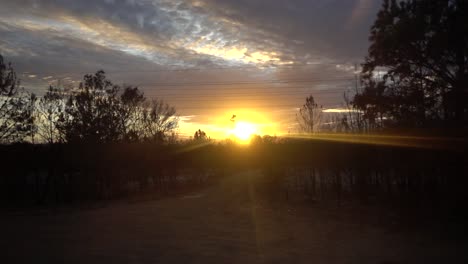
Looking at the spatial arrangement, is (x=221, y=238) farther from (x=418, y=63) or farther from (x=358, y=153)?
(x=418, y=63)

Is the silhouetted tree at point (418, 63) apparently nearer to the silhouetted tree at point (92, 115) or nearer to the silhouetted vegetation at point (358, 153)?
the silhouetted vegetation at point (358, 153)

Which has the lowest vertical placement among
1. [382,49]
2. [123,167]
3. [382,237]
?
[382,237]

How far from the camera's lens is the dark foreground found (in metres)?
10.7

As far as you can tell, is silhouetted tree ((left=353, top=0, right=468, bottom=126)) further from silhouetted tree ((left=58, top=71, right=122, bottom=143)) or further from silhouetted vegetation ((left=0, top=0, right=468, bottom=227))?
silhouetted tree ((left=58, top=71, right=122, bottom=143))

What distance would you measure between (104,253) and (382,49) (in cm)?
1913

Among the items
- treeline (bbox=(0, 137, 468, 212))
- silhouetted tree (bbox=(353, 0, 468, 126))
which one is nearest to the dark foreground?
treeline (bbox=(0, 137, 468, 212))

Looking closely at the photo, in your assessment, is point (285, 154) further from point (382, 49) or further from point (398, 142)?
point (382, 49)

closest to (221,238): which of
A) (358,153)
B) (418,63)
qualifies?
(358,153)

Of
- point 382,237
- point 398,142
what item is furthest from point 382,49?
point 382,237

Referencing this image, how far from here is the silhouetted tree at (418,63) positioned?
2069 cm

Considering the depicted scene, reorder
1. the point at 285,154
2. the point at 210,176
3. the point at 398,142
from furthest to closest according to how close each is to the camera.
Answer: the point at 210,176
the point at 285,154
the point at 398,142

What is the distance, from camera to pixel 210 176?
3238 cm

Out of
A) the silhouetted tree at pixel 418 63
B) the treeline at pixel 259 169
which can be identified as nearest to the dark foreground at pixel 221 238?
the treeline at pixel 259 169

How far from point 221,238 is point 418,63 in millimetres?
16481
